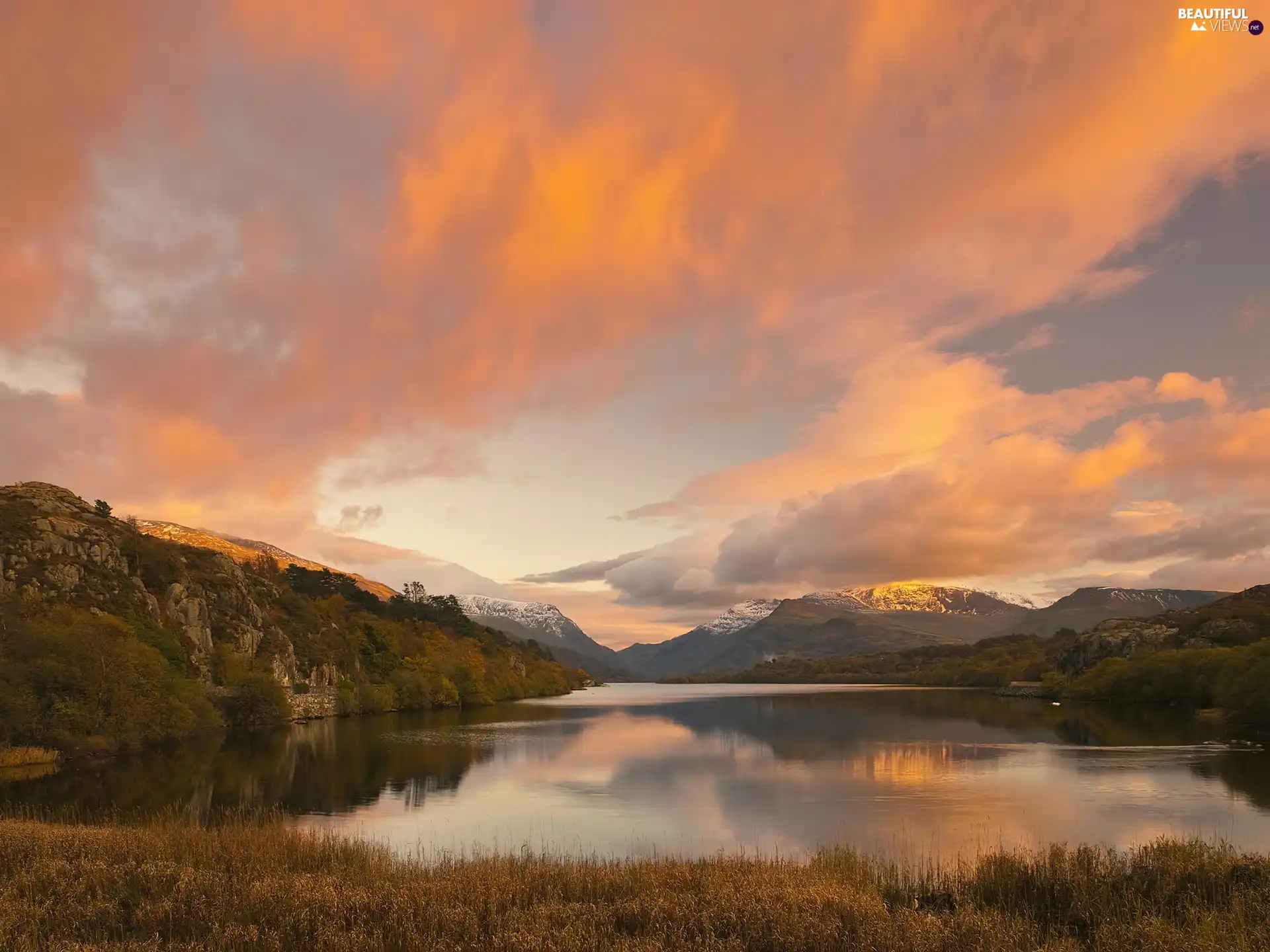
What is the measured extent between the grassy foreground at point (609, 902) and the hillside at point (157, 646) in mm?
47604

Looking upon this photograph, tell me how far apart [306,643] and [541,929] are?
129 meters

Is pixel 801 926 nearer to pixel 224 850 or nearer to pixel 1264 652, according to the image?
pixel 224 850

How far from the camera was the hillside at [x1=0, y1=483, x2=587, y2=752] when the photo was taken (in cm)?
6312

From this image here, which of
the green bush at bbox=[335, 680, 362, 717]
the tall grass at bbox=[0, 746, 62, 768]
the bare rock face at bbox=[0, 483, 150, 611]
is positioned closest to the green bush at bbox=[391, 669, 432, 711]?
the green bush at bbox=[335, 680, 362, 717]

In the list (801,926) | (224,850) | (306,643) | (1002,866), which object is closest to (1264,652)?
(1002,866)

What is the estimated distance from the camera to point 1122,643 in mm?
176625

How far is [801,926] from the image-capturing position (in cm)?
1576

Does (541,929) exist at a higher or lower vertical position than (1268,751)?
higher

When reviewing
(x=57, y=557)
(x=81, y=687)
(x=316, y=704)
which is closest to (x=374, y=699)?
(x=316, y=704)

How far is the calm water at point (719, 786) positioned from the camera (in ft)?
117

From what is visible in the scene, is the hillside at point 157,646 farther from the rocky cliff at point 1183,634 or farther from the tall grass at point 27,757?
the rocky cliff at point 1183,634

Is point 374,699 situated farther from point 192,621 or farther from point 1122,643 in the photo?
point 1122,643

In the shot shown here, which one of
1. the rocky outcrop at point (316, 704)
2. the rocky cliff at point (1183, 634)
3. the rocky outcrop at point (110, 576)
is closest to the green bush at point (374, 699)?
the rocky outcrop at point (316, 704)

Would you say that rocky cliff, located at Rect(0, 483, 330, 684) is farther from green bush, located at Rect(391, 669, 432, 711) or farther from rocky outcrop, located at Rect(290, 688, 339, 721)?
green bush, located at Rect(391, 669, 432, 711)
